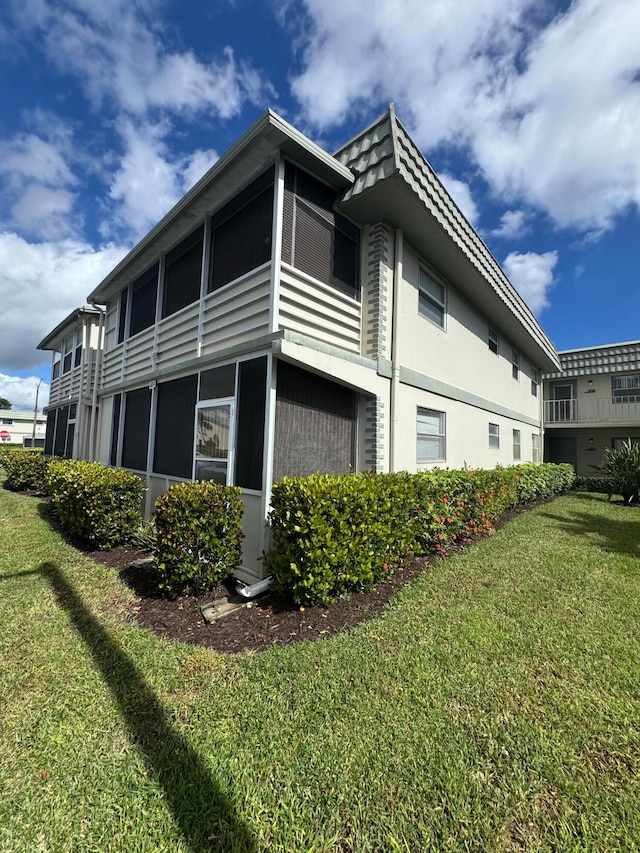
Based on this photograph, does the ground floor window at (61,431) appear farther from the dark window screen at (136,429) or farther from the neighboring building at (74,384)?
the dark window screen at (136,429)

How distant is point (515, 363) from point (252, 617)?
14.0m

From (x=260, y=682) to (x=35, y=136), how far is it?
1182 centimetres

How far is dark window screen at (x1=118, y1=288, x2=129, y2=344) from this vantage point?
10.5 m

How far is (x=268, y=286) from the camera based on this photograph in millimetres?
5441

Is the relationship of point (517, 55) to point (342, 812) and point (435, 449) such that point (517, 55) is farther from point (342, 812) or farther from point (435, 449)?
point (342, 812)

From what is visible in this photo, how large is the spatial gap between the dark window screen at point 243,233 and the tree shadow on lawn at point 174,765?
17.2 feet

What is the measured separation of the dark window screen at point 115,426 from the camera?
1024cm

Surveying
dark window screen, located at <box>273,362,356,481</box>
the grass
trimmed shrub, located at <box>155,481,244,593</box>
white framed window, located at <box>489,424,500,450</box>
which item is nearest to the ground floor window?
the grass

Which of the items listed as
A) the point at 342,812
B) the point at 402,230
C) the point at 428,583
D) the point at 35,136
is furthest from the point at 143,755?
the point at 35,136

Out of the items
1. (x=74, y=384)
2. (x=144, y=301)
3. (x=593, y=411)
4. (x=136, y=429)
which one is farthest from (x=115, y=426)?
(x=593, y=411)

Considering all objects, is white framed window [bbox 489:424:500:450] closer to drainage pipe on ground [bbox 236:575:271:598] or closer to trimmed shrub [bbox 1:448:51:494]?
drainage pipe on ground [bbox 236:575:271:598]

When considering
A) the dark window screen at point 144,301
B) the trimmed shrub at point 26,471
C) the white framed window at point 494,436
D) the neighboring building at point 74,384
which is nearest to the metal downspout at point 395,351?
the dark window screen at point 144,301

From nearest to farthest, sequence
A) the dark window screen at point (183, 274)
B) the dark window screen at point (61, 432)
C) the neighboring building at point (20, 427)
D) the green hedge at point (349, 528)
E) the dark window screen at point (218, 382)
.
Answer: the green hedge at point (349, 528) → the dark window screen at point (218, 382) → the dark window screen at point (183, 274) → the dark window screen at point (61, 432) → the neighboring building at point (20, 427)

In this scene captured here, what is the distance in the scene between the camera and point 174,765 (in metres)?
2.27
